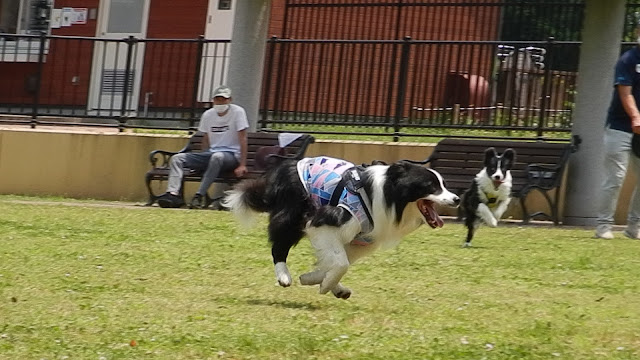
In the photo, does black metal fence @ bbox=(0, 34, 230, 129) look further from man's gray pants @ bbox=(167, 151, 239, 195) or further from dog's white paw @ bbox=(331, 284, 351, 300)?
dog's white paw @ bbox=(331, 284, 351, 300)

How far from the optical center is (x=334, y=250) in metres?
8.26

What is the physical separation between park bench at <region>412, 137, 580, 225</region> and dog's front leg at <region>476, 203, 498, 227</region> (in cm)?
240

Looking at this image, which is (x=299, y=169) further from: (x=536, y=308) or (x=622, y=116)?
(x=622, y=116)

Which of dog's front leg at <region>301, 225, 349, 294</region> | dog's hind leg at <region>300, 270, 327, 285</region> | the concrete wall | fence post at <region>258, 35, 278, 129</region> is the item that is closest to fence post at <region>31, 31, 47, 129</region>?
the concrete wall

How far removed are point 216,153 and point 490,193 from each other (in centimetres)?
470

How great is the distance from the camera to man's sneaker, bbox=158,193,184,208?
54.3 feet

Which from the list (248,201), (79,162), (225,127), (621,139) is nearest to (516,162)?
(621,139)

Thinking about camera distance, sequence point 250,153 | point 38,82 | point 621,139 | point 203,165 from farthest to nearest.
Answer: point 38,82, point 250,153, point 203,165, point 621,139

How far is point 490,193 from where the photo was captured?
13008mm

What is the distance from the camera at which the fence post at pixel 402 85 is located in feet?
56.4

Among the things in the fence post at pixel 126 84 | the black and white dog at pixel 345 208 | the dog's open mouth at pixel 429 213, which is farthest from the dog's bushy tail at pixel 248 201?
the fence post at pixel 126 84

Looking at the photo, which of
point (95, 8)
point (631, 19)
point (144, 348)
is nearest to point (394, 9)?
point (631, 19)

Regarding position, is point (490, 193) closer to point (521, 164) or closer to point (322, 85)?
point (521, 164)

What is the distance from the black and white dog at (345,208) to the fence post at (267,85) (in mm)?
9547
